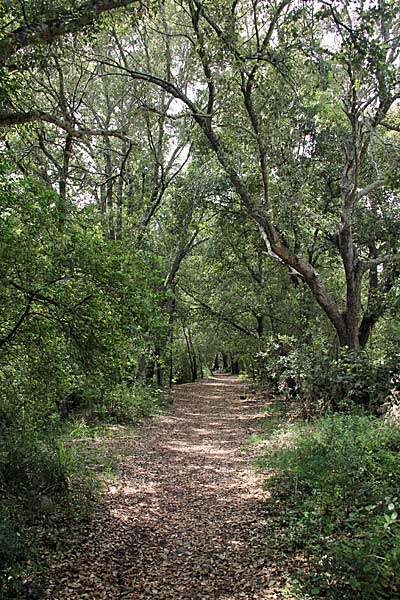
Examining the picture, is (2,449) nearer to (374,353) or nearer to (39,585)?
(39,585)

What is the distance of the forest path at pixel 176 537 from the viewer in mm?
4133

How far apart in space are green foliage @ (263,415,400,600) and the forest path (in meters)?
0.41

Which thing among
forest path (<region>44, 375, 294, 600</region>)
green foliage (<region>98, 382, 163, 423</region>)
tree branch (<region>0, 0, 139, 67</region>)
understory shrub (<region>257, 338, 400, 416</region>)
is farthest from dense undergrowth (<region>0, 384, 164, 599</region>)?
understory shrub (<region>257, 338, 400, 416</region>)

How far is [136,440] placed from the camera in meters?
10.6

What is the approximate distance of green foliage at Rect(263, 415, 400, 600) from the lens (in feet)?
10.7

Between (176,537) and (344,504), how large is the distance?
199 cm

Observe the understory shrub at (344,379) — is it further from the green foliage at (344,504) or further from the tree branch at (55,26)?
the tree branch at (55,26)

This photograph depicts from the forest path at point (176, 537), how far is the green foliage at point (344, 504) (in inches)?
16.2

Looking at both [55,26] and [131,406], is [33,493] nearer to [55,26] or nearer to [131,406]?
[55,26]

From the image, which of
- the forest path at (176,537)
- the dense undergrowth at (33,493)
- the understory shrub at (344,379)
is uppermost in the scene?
the understory shrub at (344,379)

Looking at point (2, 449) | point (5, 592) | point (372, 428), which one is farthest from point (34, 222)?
point (372, 428)

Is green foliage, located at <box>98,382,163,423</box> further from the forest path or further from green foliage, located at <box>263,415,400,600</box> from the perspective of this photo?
green foliage, located at <box>263,415,400,600</box>

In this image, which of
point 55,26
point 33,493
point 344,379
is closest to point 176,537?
point 33,493

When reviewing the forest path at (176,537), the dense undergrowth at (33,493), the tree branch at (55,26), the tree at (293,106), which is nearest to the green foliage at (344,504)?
the forest path at (176,537)
